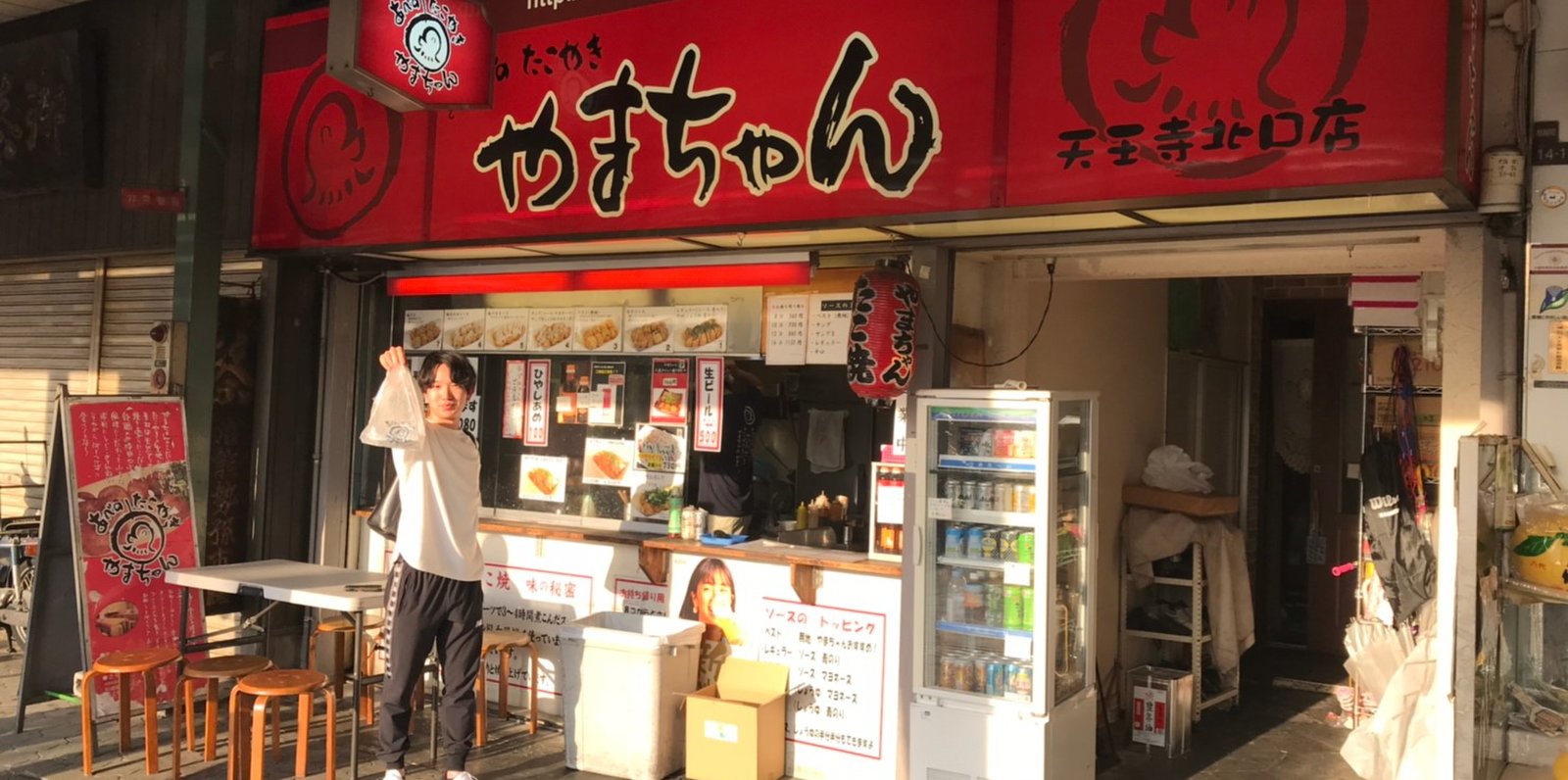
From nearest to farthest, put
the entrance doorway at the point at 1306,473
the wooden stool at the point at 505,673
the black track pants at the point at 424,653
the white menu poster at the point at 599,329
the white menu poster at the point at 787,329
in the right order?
the black track pants at the point at 424,653 < the white menu poster at the point at 787,329 < the wooden stool at the point at 505,673 < the white menu poster at the point at 599,329 < the entrance doorway at the point at 1306,473

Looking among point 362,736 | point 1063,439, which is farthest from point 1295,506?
point 362,736

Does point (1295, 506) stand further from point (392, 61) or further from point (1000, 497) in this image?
point (392, 61)

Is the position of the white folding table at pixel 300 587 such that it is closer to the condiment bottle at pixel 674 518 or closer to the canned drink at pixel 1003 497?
the condiment bottle at pixel 674 518

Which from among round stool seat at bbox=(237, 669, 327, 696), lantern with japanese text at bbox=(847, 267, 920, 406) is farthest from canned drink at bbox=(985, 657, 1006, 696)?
round stool seat at bbox=(237, 669, 327, 696)

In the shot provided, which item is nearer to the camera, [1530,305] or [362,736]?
[1530,305]

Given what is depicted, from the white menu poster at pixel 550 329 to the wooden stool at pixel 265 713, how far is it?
8.85 feet

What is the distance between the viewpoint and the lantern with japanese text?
5906mm

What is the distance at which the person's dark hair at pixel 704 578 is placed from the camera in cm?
683

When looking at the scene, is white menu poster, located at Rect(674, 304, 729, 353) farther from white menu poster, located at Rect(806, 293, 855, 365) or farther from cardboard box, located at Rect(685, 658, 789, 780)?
cardboard box, located at Rect(685, 658, 789, 780)

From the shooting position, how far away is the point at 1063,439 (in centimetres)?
618

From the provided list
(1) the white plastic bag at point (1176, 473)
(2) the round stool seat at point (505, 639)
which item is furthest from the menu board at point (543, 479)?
(1) the white plastic bag at point (1176, 473)

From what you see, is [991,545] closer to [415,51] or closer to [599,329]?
[599,329]

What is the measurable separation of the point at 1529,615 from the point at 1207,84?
8.44ft

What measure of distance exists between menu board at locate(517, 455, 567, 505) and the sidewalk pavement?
5.03 ft
